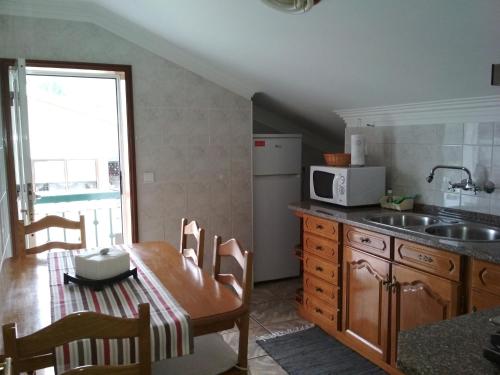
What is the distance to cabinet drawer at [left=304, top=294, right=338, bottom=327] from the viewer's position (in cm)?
299

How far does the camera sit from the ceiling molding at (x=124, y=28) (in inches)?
123

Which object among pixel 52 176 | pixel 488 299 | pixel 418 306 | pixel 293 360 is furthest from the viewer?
pixel 52 176

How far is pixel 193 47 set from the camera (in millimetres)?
3365

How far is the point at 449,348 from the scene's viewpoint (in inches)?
38.8

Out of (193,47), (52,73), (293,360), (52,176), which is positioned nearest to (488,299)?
(293,360)

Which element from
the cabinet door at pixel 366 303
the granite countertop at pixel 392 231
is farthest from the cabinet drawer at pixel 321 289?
the granite countertop at pixel 392 231

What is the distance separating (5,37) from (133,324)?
2770 mm

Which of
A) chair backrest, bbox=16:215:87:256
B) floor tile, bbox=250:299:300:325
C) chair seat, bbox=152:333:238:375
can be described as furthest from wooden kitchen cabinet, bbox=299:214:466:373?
chair backrest, bbox=16:215:87:256

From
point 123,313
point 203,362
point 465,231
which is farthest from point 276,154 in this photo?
point 123,313

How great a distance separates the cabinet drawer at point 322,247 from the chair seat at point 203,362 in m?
1.20

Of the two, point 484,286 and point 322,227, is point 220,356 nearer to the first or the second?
point 484,286

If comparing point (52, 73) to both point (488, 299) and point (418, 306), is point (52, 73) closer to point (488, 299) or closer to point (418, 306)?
point (418, 306)

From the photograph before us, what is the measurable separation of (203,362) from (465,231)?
1.62 m

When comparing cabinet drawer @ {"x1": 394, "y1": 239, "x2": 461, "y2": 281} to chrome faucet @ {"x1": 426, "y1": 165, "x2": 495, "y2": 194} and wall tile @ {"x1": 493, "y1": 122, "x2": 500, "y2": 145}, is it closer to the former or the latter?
chrome faucet @ {"x1": 426, "y1": 165, "x2": 495, "y2": 194}
